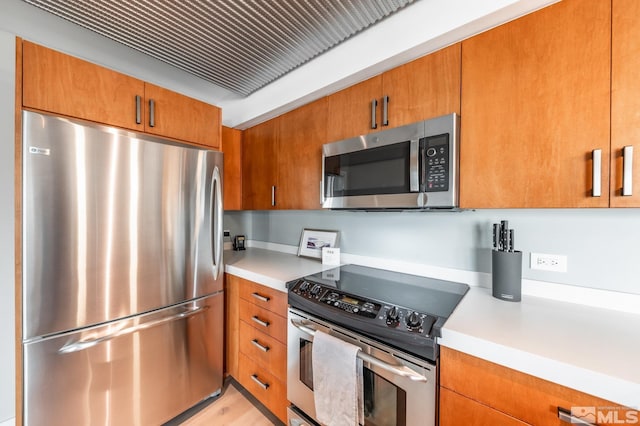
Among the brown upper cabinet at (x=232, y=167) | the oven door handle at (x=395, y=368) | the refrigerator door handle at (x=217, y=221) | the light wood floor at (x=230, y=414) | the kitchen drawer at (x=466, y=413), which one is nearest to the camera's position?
the kitchen drawer at (x=466, y=413)

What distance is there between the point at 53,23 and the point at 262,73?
1.23m

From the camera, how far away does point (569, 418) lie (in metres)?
0.69

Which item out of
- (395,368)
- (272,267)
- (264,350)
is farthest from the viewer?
(272,267)

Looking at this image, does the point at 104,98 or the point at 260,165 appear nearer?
the point at 104,98

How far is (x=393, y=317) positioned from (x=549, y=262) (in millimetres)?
860

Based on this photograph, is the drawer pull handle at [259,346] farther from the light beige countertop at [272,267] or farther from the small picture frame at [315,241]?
the small picture frame at [315,241]

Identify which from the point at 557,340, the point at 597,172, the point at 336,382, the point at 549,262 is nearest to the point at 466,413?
the point at 557,340

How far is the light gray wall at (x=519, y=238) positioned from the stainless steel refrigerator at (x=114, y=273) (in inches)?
45.0

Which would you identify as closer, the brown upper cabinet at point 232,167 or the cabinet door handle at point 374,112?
the cabinet door handle at point 374,112

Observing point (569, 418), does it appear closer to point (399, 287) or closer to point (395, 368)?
point (395, 368)

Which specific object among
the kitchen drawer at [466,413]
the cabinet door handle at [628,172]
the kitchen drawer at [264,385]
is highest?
the cabinet door handle at [628,172]

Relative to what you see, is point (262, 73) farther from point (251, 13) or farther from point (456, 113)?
point (456, 113)

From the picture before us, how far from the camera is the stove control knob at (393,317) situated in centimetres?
100

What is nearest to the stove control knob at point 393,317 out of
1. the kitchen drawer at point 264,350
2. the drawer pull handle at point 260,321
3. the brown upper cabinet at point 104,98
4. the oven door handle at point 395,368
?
the oven door handle at point 395,368
